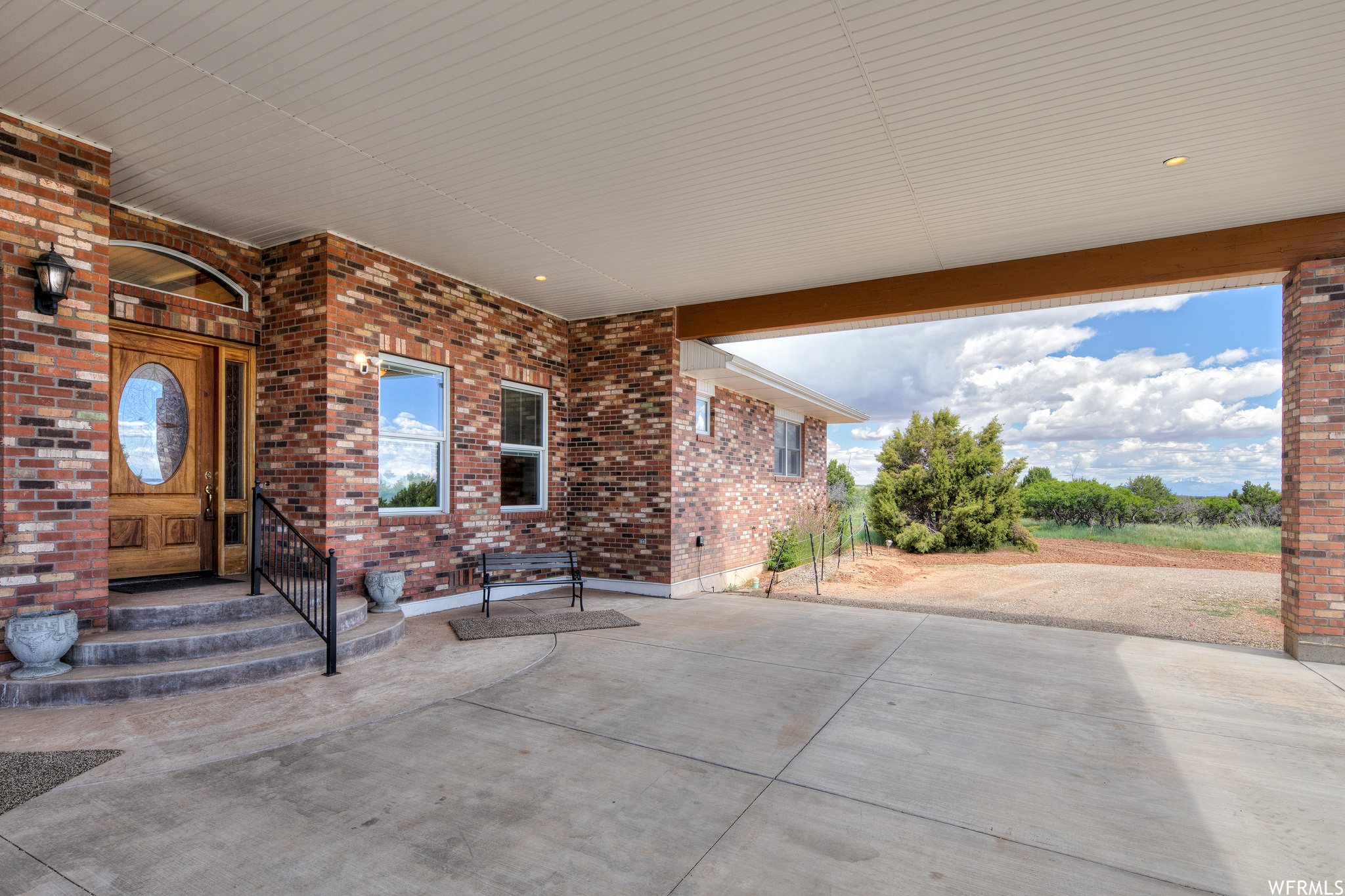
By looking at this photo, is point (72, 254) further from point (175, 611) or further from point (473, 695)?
point (473, 695)

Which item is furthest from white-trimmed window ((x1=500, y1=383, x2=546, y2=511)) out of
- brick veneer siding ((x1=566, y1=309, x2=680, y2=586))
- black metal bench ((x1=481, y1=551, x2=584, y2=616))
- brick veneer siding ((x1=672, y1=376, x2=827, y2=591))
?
brick veneer siding ((x1=672, y1=376, x2=827, y2=591))

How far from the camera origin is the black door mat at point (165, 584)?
5.27 metres

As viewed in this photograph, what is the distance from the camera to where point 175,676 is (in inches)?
163

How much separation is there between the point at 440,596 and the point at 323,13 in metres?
5.64

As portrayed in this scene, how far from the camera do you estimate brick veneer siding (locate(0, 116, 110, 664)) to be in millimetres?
4137

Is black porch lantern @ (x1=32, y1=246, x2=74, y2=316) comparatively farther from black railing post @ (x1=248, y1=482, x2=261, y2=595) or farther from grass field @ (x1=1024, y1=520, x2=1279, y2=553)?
grass field @ (x1=1024, y1=520, x2=1279, y2=553)

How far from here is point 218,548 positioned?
608 centimetres

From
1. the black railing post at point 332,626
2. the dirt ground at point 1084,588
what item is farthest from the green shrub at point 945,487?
the black railing post at point 332,626

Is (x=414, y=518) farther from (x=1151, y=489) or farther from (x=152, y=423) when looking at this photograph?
(x=1151, y=489)

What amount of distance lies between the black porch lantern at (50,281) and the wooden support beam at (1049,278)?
613 cm

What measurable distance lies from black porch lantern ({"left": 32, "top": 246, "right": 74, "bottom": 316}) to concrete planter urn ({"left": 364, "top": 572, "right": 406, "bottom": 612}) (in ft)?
10.3

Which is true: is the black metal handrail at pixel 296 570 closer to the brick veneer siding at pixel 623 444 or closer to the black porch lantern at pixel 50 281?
the black porch lantern at pixel 50 281

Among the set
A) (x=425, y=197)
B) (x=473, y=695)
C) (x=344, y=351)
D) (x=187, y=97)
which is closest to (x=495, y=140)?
(x=425, y=197)

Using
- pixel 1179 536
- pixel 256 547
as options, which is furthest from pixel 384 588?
pixel 1179 536
